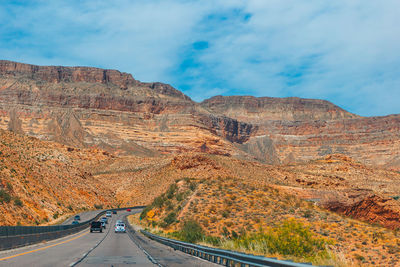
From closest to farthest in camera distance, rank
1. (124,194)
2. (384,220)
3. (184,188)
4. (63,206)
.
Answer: (384,220) → (184,188) → (63,206) → (124,194)

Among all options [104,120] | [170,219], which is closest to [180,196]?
[170,219]

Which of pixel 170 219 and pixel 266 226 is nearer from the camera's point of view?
pixel 266 226

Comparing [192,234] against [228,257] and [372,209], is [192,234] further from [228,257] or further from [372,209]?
[372,209]

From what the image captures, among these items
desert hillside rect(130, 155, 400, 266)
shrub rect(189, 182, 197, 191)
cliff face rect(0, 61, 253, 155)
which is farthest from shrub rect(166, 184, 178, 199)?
cliff face rect(0, 61, 253, 155)

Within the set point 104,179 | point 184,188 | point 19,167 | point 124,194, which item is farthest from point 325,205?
point 104,179

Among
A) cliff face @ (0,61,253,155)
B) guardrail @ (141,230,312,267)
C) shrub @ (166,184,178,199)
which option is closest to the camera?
guardrail @ (141,230,312,267)

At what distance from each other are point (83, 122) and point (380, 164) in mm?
124244

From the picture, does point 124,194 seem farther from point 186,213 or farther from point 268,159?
point 268,159

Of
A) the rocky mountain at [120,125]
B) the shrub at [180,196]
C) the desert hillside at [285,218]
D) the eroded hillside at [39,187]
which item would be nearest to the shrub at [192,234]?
the desert hillside at [285,218]

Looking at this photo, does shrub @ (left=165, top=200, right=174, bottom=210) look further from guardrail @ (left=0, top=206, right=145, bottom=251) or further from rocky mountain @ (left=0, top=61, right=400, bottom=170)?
rocky mountain @ (left=0, top=61, right=400, bottom=170)

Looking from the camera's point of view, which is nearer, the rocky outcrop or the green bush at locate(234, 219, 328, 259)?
the green bush at locate(234, 219, 328, 259)

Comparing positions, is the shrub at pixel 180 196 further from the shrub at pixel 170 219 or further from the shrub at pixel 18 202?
the shrub at pixel 18 202

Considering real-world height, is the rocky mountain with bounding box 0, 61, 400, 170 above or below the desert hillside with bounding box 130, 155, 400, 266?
above

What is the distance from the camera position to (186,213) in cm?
3762
